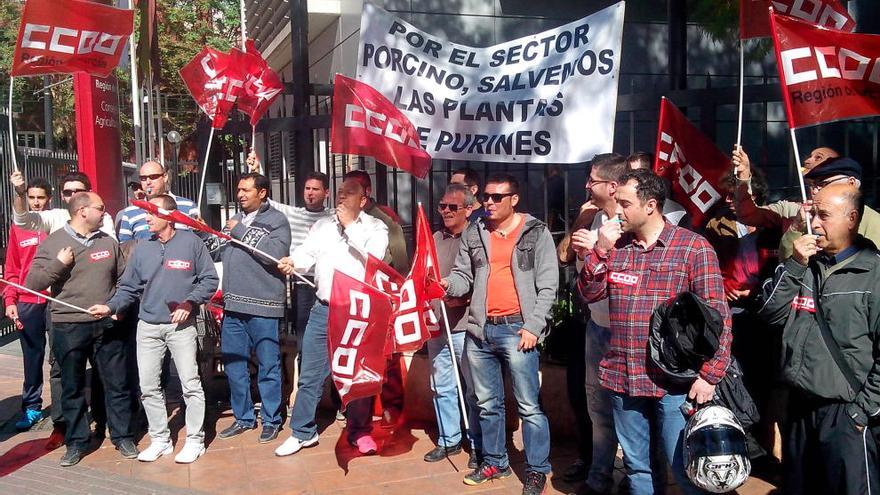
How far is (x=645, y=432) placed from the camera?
13.4ft

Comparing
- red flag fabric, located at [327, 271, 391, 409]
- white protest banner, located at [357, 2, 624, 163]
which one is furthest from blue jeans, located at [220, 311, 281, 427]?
white protest banner, located at [357, 2, 624, 163]

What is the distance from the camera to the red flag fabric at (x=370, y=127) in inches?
233

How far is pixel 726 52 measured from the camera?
40.9 ft

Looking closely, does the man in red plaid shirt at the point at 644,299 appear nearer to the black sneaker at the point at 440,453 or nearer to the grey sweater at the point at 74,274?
the black sneaker at the point at 440,453

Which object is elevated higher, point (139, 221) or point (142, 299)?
point (139, 221)

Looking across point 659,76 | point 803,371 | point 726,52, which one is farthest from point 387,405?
point 726,52

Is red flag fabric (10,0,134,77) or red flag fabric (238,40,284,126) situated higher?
red flag fabric (10,0,134,77)

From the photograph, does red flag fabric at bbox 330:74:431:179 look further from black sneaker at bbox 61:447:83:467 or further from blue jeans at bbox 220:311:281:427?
black sneaker at bbox 61:447:83:467

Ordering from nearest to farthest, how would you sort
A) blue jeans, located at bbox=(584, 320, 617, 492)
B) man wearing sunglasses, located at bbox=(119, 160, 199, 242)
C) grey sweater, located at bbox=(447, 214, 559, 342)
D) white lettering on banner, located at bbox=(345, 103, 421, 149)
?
blue jeans, located at bbox=(584, 320, 617, 492), grey sweater, located at bbox=(447, 214, 559, 342), white lettering on banner, located at bbox=(345, 103, 421, 149), man wearing sunglasses, located at bbox=(119, 160, 199, 242)

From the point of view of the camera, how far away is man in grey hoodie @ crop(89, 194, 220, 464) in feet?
19.2

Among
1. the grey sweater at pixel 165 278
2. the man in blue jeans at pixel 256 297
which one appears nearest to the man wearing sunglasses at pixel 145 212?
the grey sweater at pixel 165 278

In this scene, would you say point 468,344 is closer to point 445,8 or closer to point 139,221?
point 139,221

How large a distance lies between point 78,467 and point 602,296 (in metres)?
3.98

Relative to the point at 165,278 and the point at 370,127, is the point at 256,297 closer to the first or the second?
the point at 165,278
